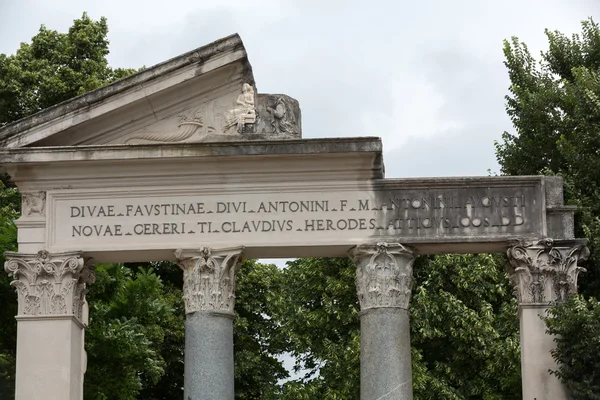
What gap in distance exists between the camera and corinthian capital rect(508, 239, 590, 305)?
2755 cm

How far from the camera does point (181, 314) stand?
1999 inches

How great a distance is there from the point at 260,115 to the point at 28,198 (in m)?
4.80

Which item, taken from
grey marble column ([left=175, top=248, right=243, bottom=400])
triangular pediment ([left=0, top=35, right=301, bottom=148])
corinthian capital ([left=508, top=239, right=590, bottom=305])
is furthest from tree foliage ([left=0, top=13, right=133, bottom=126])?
corinthian capital ([left=508, top=239, right=590, bottom=305])

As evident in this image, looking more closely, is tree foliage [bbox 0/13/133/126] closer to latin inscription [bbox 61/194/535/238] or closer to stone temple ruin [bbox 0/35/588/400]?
stone temple ruin [bbox 0/35/588/400]

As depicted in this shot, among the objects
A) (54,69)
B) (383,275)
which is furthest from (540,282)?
(54,69)

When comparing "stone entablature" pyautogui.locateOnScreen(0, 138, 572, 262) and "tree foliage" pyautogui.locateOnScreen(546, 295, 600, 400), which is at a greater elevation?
"stone entablature" pyautogui.locateOnScreen(0, 138, 572, 262)

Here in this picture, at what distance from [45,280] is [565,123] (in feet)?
59.9

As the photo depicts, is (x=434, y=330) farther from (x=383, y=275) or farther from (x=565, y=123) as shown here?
(x=383, y=275)

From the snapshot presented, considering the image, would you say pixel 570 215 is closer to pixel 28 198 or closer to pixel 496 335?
pixel 28 198

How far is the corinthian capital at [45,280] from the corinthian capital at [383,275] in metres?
5.44

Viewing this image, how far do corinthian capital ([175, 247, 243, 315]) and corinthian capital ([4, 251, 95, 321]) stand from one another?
2131 mm

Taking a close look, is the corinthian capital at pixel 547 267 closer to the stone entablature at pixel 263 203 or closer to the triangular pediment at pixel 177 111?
the stone entablature at pixel 263 203

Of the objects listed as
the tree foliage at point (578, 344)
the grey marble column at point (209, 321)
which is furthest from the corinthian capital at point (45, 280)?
the tree foliage at point (578, 344)

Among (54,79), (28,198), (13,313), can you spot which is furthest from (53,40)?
(28,198)
